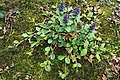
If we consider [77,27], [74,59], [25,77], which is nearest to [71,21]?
[77,27]

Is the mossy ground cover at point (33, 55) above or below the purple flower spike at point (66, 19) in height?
below

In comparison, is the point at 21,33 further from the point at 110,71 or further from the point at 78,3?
the point at 110,71

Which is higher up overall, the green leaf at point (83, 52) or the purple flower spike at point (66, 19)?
the purple flower spike at point (66, 19)

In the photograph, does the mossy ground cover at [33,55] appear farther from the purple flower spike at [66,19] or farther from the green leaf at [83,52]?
the purple flower spike at [66,19]

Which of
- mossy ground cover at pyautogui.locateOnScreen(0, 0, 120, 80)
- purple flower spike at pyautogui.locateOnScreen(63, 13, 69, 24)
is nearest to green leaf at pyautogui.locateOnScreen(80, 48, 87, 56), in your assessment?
mossy ground cover at pyautogui.locateOnScreen(0, 0, 120, 80)

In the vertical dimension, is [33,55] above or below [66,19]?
below

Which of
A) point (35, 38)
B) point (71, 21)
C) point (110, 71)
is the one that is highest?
point (71, 21)

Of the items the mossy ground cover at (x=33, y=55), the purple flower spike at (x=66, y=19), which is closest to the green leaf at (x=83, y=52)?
the mossy ground cover at (x=33, y=55)

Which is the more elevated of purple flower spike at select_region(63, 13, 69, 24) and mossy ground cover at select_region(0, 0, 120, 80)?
purple flower spike at select_region(63, 13, 69, 24)

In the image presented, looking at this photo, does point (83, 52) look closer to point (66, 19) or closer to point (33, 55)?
point (66, 19)

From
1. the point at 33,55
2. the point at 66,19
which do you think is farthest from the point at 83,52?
the point at 33,55

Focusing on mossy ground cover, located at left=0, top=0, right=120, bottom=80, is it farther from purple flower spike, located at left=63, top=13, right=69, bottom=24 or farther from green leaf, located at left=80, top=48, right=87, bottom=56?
purple flower spike, located at left=63, top=13, right=69, bottom=24
